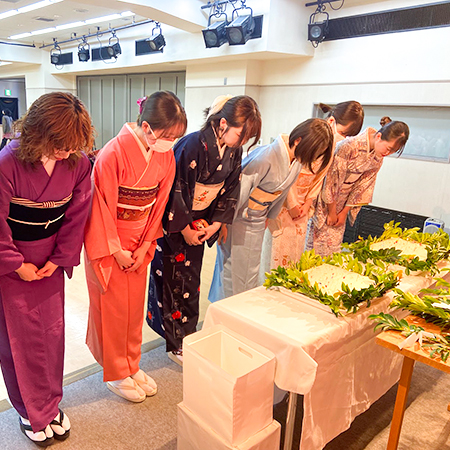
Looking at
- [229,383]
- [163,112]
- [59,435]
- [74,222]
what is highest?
[163,112]

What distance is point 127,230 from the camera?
1.86 metres

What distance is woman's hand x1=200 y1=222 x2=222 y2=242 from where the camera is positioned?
85.0 inches

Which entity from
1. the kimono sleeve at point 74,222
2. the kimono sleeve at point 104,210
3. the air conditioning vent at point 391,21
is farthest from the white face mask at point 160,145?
the air conditioning vent at point 391,21

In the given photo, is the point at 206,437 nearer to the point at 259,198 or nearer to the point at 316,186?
the point at 259,198

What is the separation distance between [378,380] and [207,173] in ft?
3.96

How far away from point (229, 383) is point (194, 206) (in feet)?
3.55

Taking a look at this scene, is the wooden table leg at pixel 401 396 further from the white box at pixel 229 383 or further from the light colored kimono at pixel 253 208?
the light colored kimono at pixel 253 208

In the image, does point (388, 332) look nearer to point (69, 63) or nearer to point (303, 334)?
point (303, 334)

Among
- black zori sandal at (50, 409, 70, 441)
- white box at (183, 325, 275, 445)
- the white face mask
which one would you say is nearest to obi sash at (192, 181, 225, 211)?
the white face mask

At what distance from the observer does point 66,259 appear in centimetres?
159

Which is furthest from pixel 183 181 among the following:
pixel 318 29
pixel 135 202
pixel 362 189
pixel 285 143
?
pixel 318 29

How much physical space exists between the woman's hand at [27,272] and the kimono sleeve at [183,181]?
25.4 inches

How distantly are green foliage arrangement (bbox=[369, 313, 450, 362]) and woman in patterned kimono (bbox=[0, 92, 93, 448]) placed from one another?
3.84ft

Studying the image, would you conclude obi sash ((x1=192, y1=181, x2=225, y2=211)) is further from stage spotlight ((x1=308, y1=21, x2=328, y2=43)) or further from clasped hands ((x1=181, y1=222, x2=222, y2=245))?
stage spotlight ((x1=308, y1=21, x2=328, y2=43))
